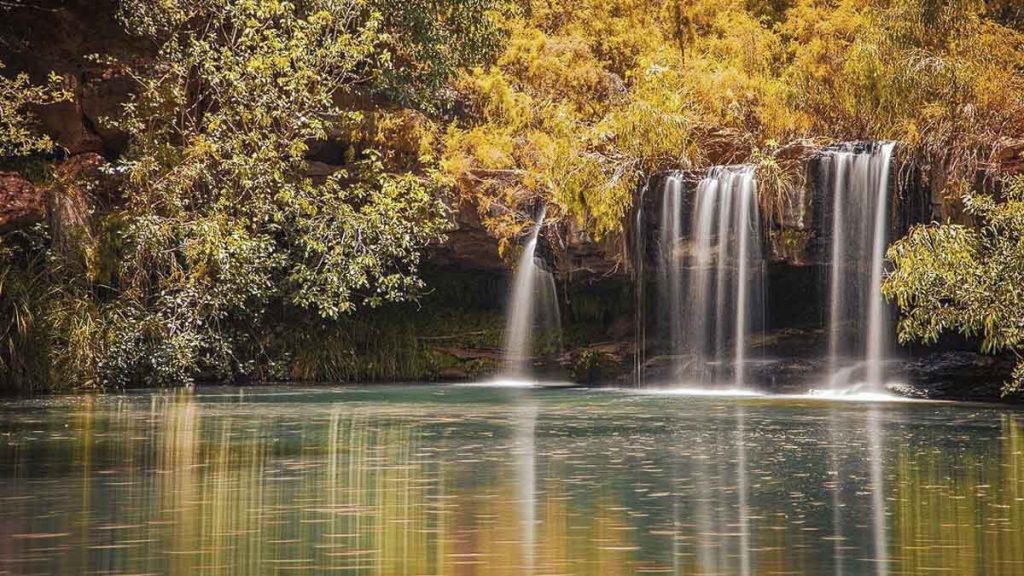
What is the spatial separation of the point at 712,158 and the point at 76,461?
18.9 m

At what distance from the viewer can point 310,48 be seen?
1117 inches

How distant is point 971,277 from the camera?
64.8 feet

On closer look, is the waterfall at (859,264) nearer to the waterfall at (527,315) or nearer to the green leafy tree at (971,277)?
the green leafy tree at (971,277)

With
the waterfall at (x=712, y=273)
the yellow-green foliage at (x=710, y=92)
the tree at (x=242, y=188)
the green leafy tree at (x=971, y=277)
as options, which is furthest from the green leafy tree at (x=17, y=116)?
the green leafy tree at (x=971, y=277)

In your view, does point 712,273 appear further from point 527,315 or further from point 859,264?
point 527,315

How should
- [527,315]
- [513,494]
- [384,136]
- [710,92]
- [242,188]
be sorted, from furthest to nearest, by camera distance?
1. [527,315]
2. [384,136]
3. [710,92]
4. [242,188]
5. [513,494]

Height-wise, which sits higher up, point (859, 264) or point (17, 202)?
point (17, 202)

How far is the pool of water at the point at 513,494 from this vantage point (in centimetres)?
750

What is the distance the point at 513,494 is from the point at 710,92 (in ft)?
68.1

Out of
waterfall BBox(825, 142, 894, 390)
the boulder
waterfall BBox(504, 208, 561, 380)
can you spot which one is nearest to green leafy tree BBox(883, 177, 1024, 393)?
waterfall BBox(825, 142, 894, 390)

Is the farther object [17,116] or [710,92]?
[710,92]

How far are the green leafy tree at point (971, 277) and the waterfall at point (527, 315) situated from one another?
12.6 meters

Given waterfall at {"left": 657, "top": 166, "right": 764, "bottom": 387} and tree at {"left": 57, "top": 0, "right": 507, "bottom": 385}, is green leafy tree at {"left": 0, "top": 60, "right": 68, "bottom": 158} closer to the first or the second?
tree at {"left": 57, "top": 0, "right": 507, "bottom": 385}

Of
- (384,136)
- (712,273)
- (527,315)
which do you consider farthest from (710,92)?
(384,136)
